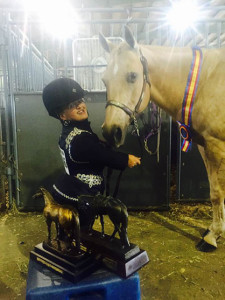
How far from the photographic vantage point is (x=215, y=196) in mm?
2439

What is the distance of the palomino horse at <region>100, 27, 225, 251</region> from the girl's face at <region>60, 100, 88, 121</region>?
23 centimetres

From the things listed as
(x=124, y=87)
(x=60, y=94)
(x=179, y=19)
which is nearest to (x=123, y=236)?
(x=60, y=94)

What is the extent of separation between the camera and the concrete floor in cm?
196

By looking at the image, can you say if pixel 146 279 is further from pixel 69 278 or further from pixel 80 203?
pixel 80 203

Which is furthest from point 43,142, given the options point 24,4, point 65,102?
point 24,4

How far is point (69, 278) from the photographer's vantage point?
146 centimetres

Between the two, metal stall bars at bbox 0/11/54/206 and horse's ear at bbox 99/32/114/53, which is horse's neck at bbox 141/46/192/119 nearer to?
horse's ear at bbox 99/32/114/53

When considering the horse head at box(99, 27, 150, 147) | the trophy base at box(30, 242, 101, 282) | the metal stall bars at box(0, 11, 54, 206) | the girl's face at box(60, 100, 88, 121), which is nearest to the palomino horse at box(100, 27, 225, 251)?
the horse head at box(99, 27, 150, 147)

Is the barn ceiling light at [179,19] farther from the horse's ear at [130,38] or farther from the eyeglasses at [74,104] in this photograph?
the eyeglasses at [74,104]

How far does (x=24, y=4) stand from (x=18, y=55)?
3.01 meters

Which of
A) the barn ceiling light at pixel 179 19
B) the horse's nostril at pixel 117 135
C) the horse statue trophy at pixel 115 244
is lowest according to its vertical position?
the horse statue trophy at pixel 115 244

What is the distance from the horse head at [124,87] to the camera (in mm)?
1889

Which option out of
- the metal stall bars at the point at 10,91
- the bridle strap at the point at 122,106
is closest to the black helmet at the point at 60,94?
the bridle strap at the point at 122,106

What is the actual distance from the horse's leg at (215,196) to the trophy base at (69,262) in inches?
53.7
